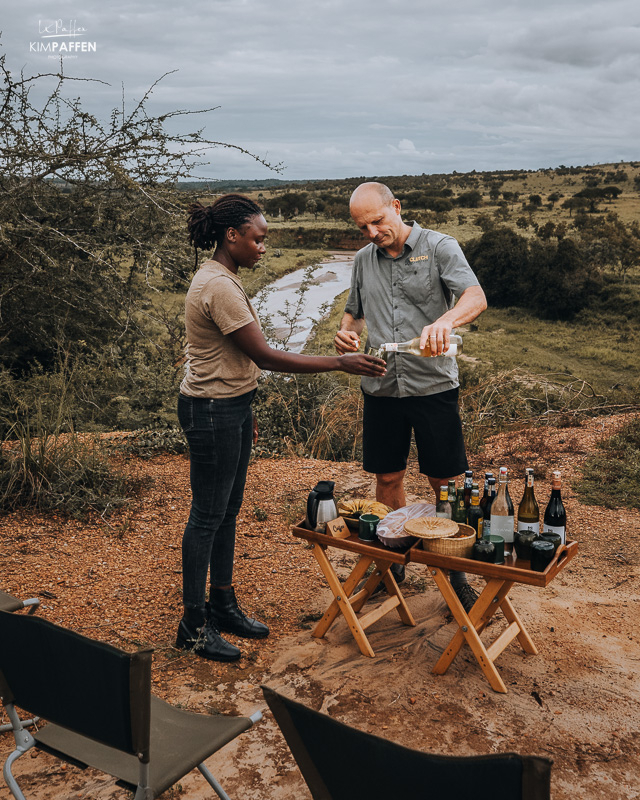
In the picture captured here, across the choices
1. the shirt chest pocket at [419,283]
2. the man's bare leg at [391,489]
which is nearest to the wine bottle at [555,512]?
the man's bare leg at [391,489]

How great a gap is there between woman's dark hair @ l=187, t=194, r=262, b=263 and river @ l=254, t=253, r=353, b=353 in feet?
15.6

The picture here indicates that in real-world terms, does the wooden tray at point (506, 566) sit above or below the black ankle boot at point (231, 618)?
above

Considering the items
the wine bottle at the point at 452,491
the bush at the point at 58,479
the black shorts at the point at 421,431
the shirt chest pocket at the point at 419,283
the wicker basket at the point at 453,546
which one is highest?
the shirt chest pocket at the point at 419,283

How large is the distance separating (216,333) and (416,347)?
41.9 inches

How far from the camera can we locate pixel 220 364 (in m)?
3.38

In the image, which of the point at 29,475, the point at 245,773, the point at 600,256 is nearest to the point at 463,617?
the point at 245,773

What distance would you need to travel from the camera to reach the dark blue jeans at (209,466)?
343cm

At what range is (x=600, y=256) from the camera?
26.9 metres

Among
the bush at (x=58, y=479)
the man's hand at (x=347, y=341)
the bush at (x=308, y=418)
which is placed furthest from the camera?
the bush at (x=308, y=418)

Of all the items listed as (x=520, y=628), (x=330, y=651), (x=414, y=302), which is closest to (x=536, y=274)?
(x=414, y=302)

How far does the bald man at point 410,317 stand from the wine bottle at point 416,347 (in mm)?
119

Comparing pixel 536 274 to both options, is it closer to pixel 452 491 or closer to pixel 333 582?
pixel 452 491

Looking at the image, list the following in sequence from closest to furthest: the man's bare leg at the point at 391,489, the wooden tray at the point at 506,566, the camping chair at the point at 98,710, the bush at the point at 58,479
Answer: the camping chair at the point at 98,710 < the wooden tray at the point at 506,566 < the man's bare leg at the point at 391,489 < the bush at the point at 58,479

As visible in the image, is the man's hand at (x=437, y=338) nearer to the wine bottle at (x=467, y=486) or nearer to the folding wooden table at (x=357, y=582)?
the wine bottle at (x=467, y=486)
